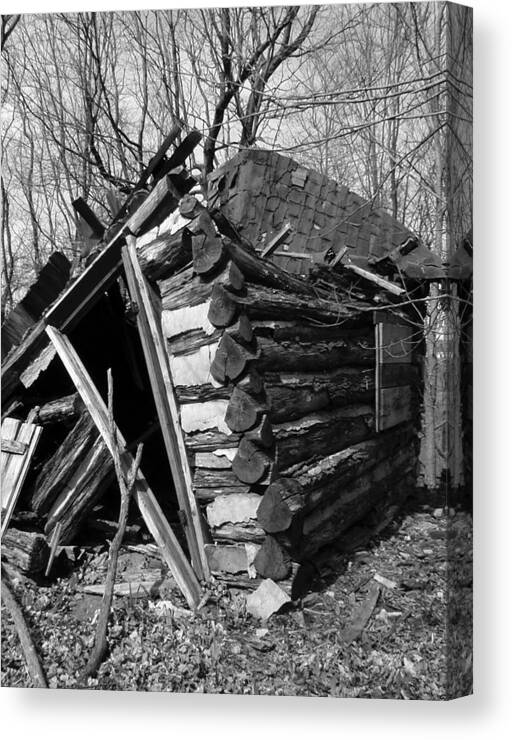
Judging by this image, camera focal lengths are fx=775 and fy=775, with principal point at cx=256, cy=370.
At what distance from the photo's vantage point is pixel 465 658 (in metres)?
4.26

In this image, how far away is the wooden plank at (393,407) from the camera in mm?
5321

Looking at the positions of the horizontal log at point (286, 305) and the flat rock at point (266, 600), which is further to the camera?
the horizontal log at point (286, 305)

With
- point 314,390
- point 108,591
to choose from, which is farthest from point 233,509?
point 314,390

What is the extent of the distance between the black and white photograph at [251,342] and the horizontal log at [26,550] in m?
0.02

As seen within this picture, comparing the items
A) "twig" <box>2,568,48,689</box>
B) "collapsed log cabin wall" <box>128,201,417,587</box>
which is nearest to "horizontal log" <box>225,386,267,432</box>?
"collapsed log cabin wall" <box>128,201,417,587</box>

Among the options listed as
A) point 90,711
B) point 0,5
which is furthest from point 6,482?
point 0,5

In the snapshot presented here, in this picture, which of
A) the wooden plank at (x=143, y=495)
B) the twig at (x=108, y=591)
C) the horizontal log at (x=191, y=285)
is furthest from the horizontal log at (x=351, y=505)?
the horizontal log at (x=191, y=285)

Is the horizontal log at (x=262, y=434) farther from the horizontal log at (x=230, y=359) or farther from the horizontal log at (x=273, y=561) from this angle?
the horizontal log at (x=273, y=561)

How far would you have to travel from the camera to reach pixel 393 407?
5660mm

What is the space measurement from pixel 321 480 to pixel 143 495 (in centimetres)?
124

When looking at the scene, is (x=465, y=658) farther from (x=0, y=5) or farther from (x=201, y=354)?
(x=0, y=5)

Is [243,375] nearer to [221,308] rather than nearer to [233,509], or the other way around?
[221,308]

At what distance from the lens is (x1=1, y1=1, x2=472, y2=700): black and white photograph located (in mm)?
4324

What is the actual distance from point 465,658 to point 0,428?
137 inches
